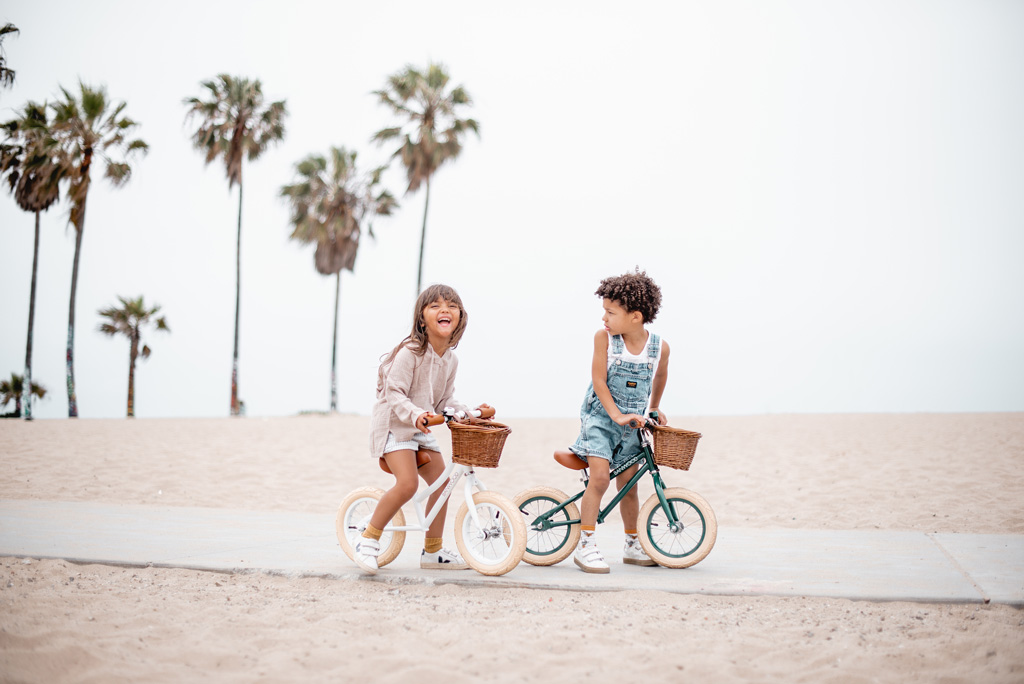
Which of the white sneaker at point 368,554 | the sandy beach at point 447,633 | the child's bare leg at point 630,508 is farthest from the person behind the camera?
the child's bare leg at point 630,508

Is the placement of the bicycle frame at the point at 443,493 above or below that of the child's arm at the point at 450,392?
below

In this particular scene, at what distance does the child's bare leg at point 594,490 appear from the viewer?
4.96 metres

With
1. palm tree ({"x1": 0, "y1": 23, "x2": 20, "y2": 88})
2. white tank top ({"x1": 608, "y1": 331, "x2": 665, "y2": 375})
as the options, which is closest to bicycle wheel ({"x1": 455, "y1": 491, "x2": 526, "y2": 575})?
white tank top ({"x1": 608, "y1": 331, "x2": 665, "y2": 375})

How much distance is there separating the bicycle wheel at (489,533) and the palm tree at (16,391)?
2584 centimetres

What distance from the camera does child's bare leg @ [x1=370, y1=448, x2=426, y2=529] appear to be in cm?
474

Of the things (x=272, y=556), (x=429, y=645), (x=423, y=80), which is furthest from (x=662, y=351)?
(x=423, y=80)

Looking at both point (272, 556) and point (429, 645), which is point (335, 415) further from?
point (429, 645)

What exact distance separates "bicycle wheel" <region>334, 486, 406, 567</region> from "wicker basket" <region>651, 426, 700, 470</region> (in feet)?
5.48

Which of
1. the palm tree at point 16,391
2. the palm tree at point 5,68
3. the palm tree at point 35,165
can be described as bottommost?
the palm tree at point 16,391

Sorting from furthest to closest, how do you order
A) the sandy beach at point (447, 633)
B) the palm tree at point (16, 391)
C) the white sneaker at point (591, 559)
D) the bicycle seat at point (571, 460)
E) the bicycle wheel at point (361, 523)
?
1. the palm tree at point (16, 391)
2. the bicycle seat at point (571, 460)
3. the bicycle wheel at point (361, 523)
4. the white sneaker at point (591, 559)
5. the sandy beach at point (447, 633)

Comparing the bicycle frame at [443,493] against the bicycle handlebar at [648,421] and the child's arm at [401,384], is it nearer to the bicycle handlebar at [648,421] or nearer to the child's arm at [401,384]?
the child's arm at [401,384]

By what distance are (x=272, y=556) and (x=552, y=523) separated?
2.01m

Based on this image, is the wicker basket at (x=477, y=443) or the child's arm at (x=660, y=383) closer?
the wicker basket at (x=477, y=443)

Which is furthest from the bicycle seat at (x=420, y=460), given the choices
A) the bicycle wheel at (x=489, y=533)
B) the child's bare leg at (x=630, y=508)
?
the child's bare leg at (x=630, y=508)
